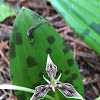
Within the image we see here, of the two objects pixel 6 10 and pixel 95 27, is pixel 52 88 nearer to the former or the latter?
pixel 95 27

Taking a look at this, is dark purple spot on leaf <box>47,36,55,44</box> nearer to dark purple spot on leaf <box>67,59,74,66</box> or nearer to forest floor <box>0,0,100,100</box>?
dark purple spot on leaf <box>67,59,74,66</box>

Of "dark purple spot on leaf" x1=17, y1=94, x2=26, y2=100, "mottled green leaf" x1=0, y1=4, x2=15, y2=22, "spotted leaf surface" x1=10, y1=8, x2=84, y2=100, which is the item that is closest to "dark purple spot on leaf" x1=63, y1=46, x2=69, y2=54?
"spotted leaf surface" x1=10, y1=8, x2=84, y2=100

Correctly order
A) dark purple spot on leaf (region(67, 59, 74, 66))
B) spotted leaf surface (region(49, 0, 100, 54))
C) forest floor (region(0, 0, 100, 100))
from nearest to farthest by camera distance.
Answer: spotted leaf surface (region(49, 0, 100, 54)), dark purple spot on leaf (region(67, 59, 74, 66)), forest floor (region(0, 0, 100, 100))

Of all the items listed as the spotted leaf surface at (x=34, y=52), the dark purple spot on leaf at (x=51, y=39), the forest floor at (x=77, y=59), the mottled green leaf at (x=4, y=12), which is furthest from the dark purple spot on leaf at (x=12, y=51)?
the mottled green leaf at (x=4, y=12)

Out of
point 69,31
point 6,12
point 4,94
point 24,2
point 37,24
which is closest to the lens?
point 37,24

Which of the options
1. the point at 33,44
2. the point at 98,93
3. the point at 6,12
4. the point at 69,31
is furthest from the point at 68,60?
the point at 6,12

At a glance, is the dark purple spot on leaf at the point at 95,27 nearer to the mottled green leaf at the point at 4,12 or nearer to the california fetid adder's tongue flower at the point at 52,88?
the california fetid adder's tongue flower at the point at 52,88

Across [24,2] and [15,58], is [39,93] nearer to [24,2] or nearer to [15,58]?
[15,58]
